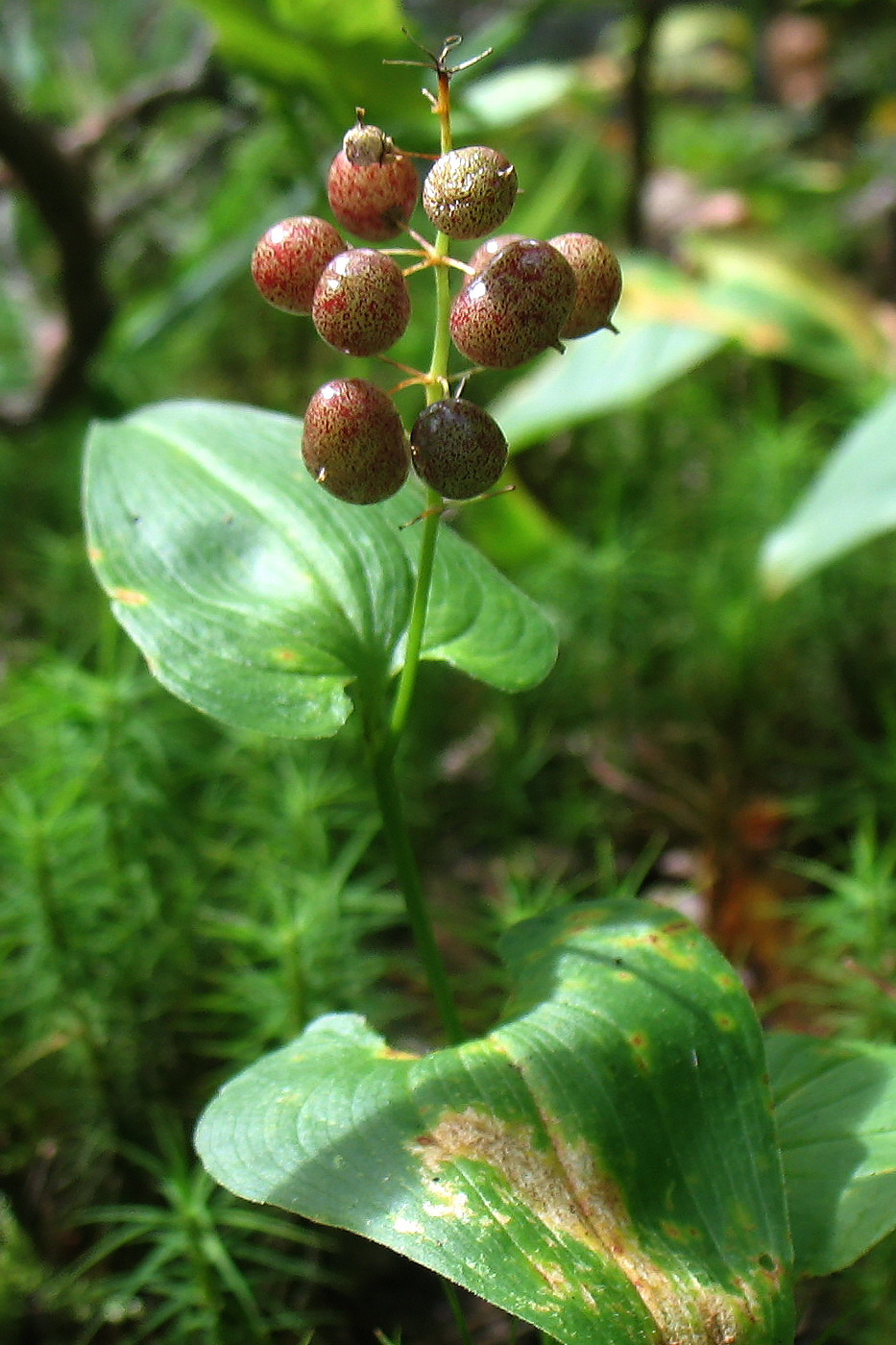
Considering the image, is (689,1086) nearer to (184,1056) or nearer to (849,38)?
(184,1056)

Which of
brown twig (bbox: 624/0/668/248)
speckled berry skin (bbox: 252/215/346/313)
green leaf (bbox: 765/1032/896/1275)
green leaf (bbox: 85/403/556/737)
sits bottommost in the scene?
green leaf (bbox: 765/1032/896/1275)

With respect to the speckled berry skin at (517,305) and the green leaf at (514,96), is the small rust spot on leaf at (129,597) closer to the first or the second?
the speckled berry skin at (517,305)

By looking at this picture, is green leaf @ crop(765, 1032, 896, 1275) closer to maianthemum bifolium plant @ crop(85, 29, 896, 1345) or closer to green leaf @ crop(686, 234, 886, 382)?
maianthemum bifolium plant @ crop(85, 29, 896, 1345)

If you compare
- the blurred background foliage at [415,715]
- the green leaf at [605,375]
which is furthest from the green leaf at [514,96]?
the green leaf at [605,375]

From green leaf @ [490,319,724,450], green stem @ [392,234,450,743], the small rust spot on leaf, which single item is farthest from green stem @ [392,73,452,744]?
green leaf @ [490,319,724,450]

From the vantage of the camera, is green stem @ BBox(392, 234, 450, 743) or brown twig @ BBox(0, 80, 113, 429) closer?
green stem @ BBox(392, 234, 450, 743)

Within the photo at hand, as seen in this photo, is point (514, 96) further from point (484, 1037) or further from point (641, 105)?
point (484, 1037)
